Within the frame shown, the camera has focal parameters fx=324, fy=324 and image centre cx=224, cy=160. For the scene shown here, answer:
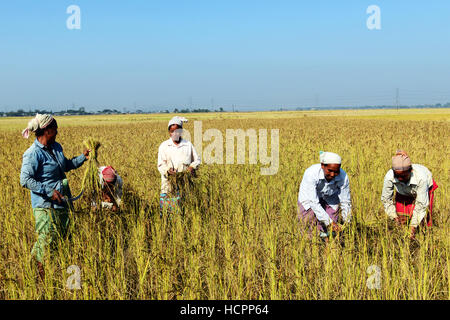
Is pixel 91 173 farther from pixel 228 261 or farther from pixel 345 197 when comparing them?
pixel 345 197

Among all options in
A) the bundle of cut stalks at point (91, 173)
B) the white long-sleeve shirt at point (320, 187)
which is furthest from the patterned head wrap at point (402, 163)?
the bundle of cut stalks at point (91, 173)

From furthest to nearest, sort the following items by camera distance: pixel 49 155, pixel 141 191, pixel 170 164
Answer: pixel 141 191 → pixel 170 164 → pixel 49 155

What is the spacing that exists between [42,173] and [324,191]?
2823 mm

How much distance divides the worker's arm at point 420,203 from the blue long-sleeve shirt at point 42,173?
347 cm

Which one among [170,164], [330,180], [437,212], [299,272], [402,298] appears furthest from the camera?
[170,164]

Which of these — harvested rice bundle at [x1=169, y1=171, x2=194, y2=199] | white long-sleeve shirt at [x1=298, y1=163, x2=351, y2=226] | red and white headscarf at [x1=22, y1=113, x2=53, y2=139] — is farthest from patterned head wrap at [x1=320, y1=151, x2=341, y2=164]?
red and white headscarf at [x1=22, y1=113, x2=53, y2=139]

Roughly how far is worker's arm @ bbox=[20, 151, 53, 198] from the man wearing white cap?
2.41 m

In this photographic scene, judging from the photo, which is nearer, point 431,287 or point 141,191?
point 431,287

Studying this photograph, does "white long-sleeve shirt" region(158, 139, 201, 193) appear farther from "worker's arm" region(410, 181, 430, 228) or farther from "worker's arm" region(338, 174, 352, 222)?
"worker's arm" region(410, 181, 430, 228)

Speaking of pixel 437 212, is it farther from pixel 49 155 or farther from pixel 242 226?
pixel 49 155

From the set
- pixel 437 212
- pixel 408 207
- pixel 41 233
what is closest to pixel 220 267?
pixel 41 233

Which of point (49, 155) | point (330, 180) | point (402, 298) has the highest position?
point (49, 155)

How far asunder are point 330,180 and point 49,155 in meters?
2.78

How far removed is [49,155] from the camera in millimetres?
2953
